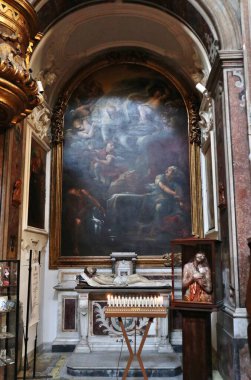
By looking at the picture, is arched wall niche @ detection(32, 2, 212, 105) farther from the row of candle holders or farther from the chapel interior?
the row of candle holders

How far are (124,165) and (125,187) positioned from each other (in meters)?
0.48

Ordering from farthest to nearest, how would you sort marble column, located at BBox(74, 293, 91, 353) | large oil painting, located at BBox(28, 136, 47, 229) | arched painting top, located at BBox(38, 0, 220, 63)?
large oil painting, located at BBox(28, 136, 47, 229) → marble column, located at BBox(74, 293, 91, 353) → arched painting top, located at BBox(38, 0, 220, 63)

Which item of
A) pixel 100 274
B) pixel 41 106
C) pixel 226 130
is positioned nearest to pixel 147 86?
pixel 41 106

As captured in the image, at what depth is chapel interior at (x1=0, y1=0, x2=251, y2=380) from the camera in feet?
17.3

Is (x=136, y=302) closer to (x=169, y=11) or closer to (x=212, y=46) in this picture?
(x=212, y=46)

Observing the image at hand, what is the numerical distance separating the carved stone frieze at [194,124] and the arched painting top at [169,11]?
1.76 m

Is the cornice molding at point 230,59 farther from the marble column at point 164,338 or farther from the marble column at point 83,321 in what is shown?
the marble column at point 83,321

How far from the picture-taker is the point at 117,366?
19.9ft

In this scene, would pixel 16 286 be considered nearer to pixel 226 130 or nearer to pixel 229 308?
pixel 229 308

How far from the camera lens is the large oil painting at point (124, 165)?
322 inches

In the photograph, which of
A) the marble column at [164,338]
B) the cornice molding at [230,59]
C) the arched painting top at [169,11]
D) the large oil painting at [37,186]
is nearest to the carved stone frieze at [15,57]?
the arched painting top at [169,11]

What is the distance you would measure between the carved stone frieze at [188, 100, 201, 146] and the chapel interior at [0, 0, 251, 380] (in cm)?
2

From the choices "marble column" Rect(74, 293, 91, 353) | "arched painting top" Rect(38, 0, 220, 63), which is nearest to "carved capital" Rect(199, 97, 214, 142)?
"arched painting top" Rect(38, 0, 220, 63)

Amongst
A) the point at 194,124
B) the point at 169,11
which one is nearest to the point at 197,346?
the point at 194,124
